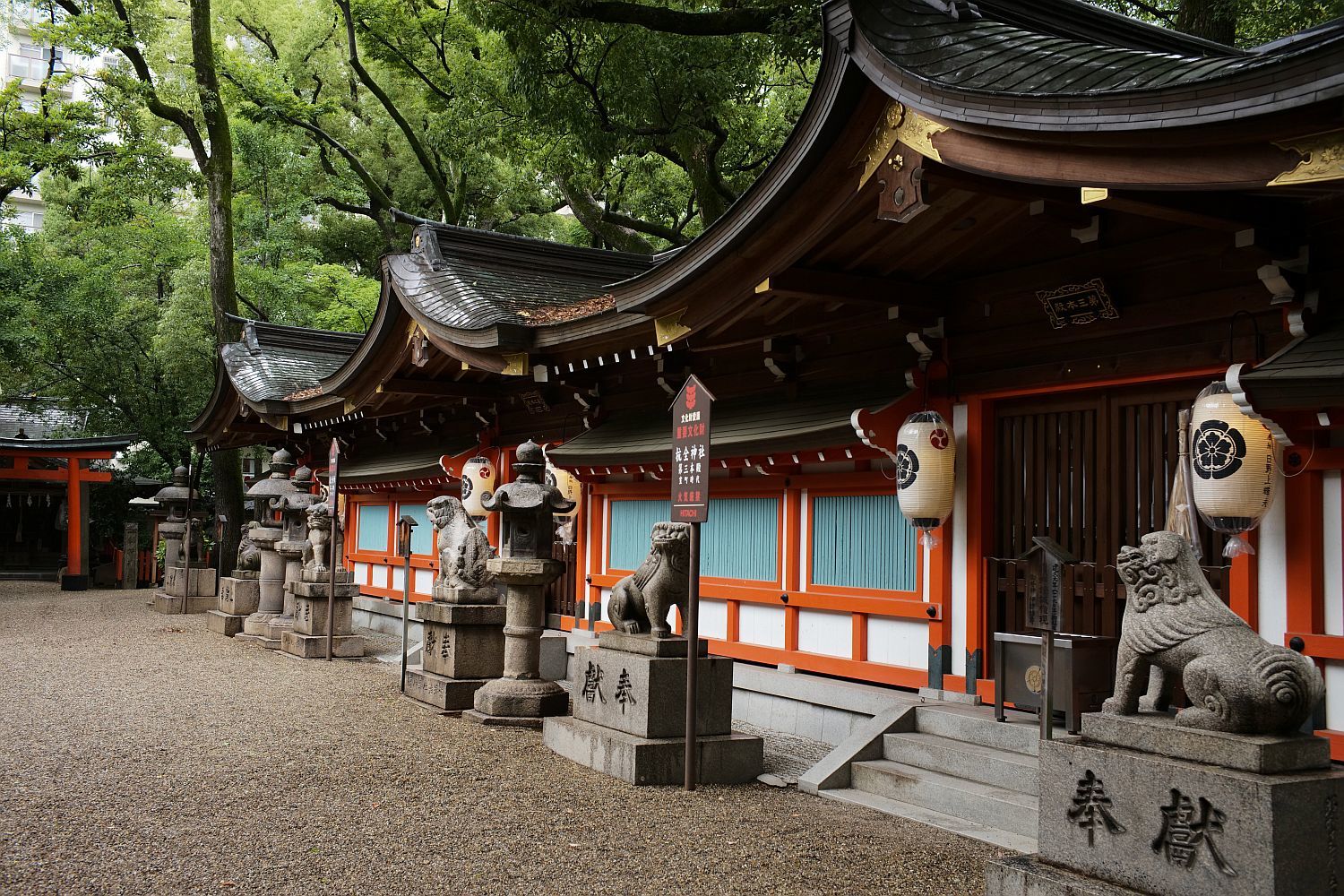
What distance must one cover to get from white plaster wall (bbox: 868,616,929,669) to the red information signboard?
91.7 inches

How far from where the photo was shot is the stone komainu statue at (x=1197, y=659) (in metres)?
3.82

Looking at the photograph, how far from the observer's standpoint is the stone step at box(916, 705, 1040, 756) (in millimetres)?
6594

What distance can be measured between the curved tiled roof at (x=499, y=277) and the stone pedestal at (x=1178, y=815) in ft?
23.2

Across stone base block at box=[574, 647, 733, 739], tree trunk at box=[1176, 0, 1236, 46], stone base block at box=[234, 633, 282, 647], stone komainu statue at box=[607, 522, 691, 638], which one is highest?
tree trunk at box=[1176, 0, 1236, 46]

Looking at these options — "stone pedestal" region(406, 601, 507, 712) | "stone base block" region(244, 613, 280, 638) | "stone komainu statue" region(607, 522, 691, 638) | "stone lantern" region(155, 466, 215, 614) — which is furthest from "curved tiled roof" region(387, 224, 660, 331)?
"stone lantern" region(155, 466, 215, 614)

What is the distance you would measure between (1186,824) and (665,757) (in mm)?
3757

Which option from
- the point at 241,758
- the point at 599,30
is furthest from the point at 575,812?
the point at 599,30

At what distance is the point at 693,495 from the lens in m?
6.84

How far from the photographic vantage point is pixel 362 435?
63.8 ft

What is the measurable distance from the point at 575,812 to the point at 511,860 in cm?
92

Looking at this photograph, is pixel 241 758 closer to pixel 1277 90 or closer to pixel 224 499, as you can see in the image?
pixel 1277 90

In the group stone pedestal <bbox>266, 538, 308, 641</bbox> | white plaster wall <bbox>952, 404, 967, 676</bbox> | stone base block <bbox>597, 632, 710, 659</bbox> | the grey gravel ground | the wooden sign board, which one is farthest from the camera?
stone pedestal <bbox>266, 538, 308, 641</bbox>

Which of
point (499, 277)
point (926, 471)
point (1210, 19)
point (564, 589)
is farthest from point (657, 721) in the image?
point (1210, 19)

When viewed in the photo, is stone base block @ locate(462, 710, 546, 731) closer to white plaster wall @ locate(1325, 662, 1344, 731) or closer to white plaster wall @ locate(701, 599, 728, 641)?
white plaster wall @ locate(701, 599, 728, 641)
